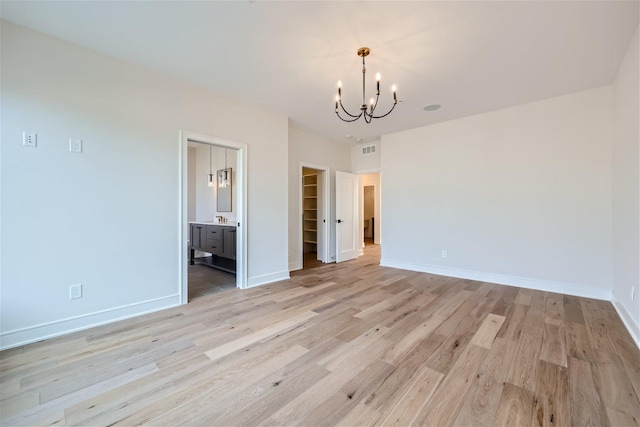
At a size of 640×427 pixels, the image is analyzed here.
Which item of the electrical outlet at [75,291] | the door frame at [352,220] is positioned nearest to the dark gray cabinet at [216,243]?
the electrical outlet at [75,291]

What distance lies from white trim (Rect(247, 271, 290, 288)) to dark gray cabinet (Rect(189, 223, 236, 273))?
639mm

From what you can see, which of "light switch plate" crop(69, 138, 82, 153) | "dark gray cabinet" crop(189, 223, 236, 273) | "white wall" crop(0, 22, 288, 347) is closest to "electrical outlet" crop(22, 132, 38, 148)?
"white wall" crop(0, 22, 288, 347)

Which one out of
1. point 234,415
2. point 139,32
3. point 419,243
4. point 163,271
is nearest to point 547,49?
point 419,243

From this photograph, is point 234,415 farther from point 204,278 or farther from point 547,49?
point 547,49

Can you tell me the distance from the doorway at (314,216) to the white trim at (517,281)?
5.61 ft

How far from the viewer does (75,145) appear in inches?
99.9

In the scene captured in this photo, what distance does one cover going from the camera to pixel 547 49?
2605mm

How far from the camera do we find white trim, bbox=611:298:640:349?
90.9 inches

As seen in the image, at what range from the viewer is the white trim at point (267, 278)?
4016 millimetres

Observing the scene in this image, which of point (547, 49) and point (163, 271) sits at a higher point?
point (547, 49)

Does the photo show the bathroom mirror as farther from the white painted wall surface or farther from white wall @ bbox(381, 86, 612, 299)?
white wall @ bbox(381, 86, 612, 299)

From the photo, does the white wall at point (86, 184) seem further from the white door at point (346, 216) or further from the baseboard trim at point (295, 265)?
the white door at point (346, 216)

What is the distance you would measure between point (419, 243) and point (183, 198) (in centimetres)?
420

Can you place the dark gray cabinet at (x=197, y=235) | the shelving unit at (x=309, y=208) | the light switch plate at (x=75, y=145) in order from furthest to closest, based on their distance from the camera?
1. the shelving unit at (x=309, y=208)
2. the dark gray cabinet at (x=197, y=235)
3. the light switch plate at (x=75, y=145)
